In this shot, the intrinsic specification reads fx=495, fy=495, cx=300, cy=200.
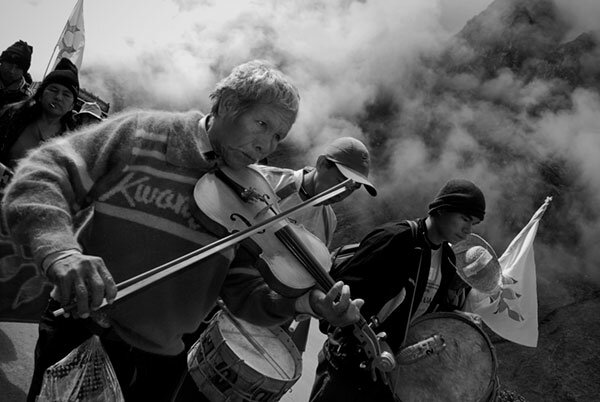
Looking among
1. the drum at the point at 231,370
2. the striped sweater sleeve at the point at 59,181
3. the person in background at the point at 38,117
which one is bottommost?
the drum at the point at 231,370

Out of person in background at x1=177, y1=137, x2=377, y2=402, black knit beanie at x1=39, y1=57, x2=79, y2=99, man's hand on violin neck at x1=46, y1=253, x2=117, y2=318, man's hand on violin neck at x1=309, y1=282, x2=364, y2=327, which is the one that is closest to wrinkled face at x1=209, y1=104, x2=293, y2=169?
man's hand on violin neck at x1=309, y1=282, x2=364, y2=327

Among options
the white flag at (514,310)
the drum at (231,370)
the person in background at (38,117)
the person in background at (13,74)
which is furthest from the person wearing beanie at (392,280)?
the person in background at (13,74)

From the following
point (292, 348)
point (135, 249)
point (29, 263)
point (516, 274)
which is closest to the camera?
point (135, 249)

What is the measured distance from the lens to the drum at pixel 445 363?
112 inches

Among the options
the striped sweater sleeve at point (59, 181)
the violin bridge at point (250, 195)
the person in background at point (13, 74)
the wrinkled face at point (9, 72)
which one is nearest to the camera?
the striped sweater sleeve at point (59, 181)

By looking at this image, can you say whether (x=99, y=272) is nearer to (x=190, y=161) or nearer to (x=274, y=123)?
(x=190, y=161)

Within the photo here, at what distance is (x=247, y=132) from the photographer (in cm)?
163

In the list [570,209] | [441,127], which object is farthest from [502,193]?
[441,127]

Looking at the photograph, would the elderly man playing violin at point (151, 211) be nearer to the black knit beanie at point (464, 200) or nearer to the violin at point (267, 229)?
the violin at point (267, 229)

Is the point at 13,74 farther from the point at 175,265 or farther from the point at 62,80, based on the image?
the point at 175,265

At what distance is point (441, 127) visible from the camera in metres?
13.3

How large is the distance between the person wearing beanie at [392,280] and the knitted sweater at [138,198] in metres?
1.24

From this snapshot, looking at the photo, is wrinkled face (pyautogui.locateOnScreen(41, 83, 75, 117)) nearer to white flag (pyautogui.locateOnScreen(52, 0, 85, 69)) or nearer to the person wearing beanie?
the person wearing beanie

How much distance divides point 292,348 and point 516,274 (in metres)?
4.30
